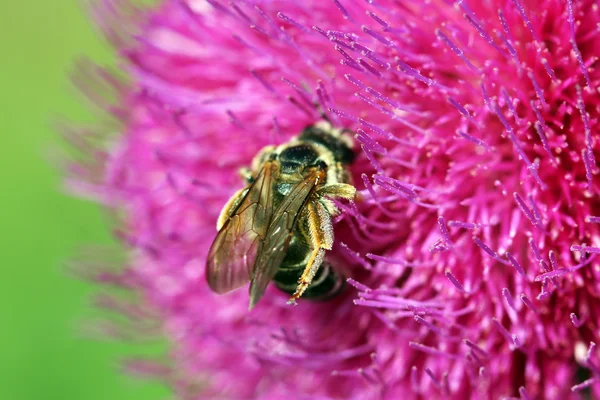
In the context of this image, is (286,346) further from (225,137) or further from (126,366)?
(126,366)

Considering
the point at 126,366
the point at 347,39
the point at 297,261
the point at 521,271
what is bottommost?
the point at 126,366

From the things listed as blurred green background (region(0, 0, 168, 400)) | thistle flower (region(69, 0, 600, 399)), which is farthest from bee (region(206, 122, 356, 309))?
blurred green background (region(0, 0, 168, 400))

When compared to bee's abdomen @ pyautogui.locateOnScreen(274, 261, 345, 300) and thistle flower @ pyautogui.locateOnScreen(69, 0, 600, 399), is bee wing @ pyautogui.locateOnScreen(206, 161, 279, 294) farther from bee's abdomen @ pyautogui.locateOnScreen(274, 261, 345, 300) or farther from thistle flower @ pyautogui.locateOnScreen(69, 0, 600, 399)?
thistle flower @ pyautogui.locateOnScreen(69, 0, 600, 399)

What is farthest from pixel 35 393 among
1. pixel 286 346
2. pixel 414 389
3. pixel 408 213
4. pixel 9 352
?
pixel 408 213

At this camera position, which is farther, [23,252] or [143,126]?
[23,252]

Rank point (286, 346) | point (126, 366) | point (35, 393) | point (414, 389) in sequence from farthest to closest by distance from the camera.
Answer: point (35, 393) → point (126, 366) → point (286, 346) → point (414, 389)

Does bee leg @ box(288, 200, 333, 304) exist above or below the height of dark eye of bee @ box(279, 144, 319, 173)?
below

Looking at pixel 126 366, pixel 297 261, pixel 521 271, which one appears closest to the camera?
pixel 521 271

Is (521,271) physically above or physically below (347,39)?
below

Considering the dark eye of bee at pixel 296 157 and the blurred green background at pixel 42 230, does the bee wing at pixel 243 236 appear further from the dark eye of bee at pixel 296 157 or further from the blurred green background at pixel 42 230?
the blurred green background at pixel 42 230
